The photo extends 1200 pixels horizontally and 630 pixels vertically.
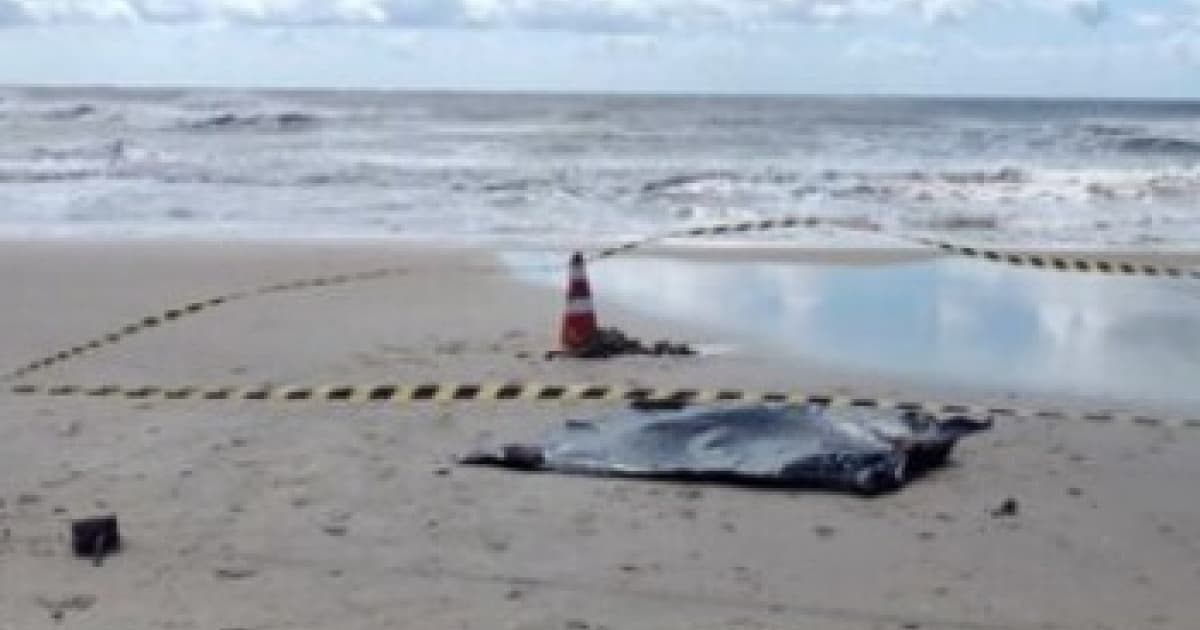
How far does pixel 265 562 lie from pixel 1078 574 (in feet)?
9.22

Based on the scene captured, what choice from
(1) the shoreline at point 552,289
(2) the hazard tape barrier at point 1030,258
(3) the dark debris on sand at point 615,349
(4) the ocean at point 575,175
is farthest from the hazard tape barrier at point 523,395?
(4) the ocean at point 575,175

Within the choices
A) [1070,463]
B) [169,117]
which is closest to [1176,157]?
[169,117]

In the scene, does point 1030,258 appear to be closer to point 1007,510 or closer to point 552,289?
point 552,289

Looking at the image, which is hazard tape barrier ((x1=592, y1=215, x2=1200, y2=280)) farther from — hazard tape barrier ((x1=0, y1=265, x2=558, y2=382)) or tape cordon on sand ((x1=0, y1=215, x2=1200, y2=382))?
hazard tape barrier ((x1=0, y1=265, x2=558, y2=382))

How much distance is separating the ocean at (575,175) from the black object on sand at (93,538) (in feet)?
45.6

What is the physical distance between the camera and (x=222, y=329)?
39.4 ft

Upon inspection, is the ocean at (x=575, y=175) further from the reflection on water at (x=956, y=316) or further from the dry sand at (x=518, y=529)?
the dry sand at (x=518, y=529)

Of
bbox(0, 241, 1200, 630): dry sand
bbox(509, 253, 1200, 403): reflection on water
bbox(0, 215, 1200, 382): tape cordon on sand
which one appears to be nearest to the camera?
bbox(0, 241, 1200, 630): dry sand

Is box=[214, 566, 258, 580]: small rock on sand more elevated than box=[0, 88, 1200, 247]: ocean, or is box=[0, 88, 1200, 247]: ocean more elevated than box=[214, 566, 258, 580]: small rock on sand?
box=[214, 566, 258, 580]: small rock on sand

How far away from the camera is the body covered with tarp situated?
7.09 meters

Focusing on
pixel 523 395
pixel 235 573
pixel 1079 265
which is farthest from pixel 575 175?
pixel 235 573

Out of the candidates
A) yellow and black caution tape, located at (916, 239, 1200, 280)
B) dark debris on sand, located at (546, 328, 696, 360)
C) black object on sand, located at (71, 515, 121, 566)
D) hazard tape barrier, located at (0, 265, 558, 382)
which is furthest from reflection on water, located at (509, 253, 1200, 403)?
black object on sand, located at (71, 515, 121, 566)

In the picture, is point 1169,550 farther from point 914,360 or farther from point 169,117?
point 169,117

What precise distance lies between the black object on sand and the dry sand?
55 millimetres
